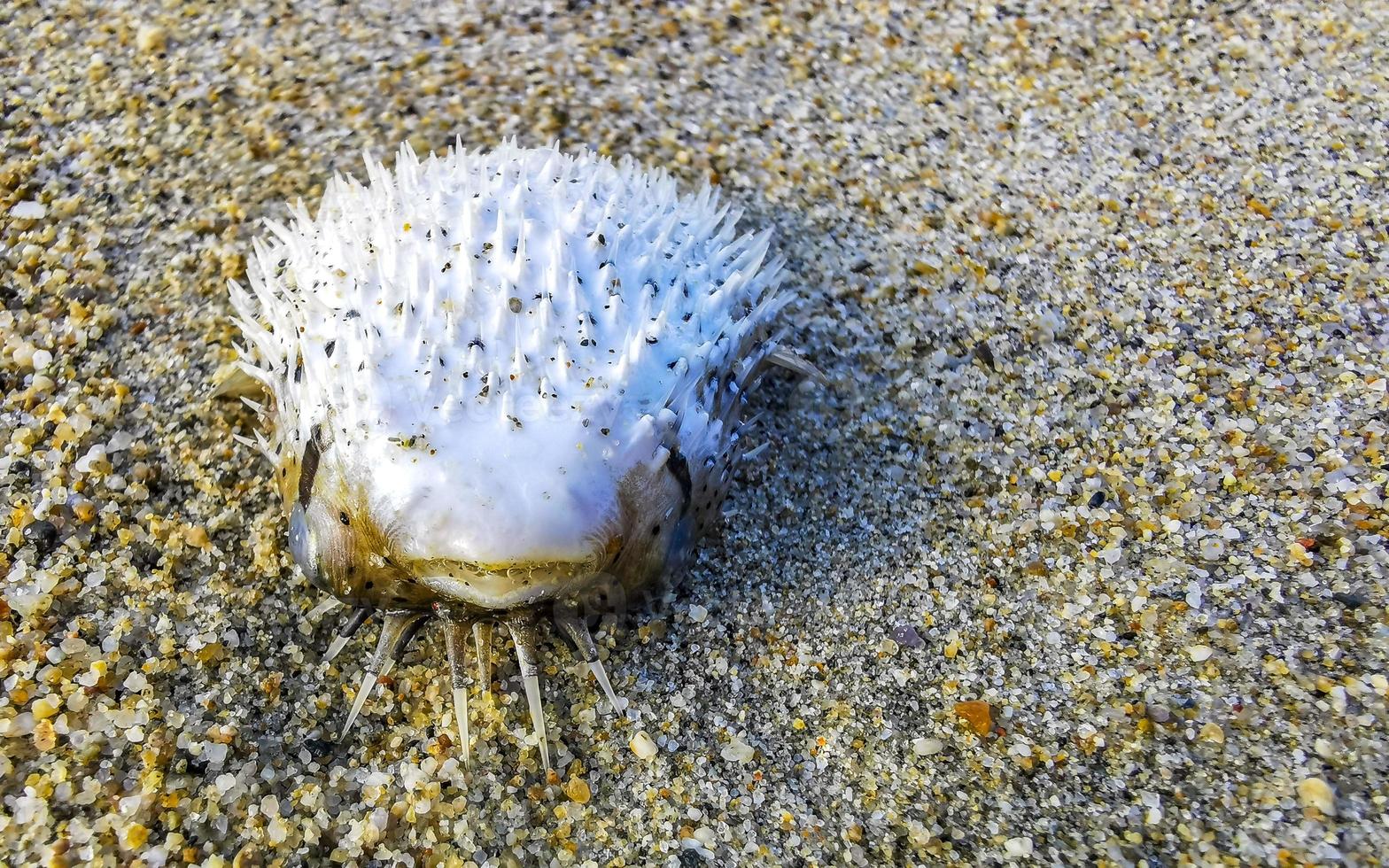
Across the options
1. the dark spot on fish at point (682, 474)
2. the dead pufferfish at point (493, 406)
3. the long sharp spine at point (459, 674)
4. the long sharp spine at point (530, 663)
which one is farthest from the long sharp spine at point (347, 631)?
the dark spot on fish at point (682, 474)

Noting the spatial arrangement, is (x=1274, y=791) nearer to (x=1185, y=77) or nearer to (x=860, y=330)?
(x=860, y=330)

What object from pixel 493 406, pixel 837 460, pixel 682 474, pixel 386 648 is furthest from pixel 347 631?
pixel 837 460

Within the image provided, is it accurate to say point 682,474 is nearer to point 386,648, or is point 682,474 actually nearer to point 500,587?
point 500,587

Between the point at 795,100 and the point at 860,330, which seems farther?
the point at 795,100

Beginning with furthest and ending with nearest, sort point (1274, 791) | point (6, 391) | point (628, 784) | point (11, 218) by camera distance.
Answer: point (11, 218) < point (6, 391) < point (628, 784) < point (1274, 791)

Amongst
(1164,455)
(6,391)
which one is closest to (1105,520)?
(1164,455)

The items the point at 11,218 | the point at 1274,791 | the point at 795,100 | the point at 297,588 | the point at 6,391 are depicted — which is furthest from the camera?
the point at 795,100

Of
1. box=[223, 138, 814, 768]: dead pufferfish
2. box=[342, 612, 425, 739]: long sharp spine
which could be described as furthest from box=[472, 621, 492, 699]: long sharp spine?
box=[342, 612, 425, 739]: long sharp spine
